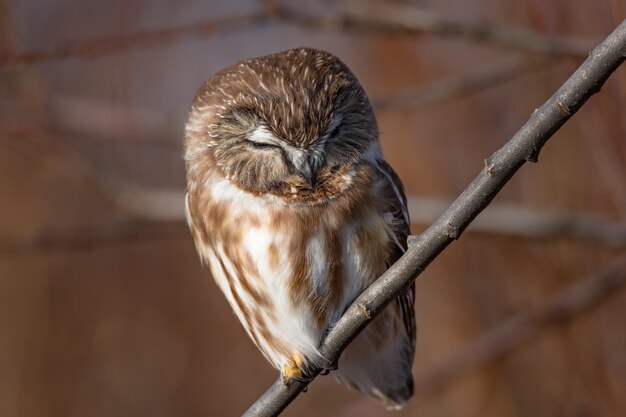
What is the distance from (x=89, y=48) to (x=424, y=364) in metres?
3.65

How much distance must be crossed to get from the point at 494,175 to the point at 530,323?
9.60 feet

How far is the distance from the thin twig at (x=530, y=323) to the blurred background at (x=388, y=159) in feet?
0.04

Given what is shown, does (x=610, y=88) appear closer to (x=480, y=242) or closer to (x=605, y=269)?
(x=605, y=269)

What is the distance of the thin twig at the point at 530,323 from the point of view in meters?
5.19

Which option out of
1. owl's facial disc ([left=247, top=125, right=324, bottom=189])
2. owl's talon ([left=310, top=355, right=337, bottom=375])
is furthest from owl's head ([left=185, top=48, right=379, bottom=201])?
owl's talon ([left=310, top=355, right=337, bottom=375])

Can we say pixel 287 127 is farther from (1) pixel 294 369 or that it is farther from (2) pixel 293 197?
(1) pixel 294 369

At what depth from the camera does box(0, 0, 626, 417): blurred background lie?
497 cm

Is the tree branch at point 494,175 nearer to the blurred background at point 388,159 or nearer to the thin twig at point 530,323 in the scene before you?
the blurred background at point 388,159

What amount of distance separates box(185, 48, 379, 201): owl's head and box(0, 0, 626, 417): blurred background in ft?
2.77

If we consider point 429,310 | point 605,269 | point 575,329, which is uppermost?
point 605,269

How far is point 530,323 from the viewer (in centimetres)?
541

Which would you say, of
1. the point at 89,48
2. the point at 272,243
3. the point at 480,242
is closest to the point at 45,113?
the point at 89,48

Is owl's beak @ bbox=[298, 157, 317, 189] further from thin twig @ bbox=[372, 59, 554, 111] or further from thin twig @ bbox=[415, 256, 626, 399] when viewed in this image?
thin twig @ bbox=[415, 256, 626, 399]

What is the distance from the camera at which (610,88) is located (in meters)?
4.86
